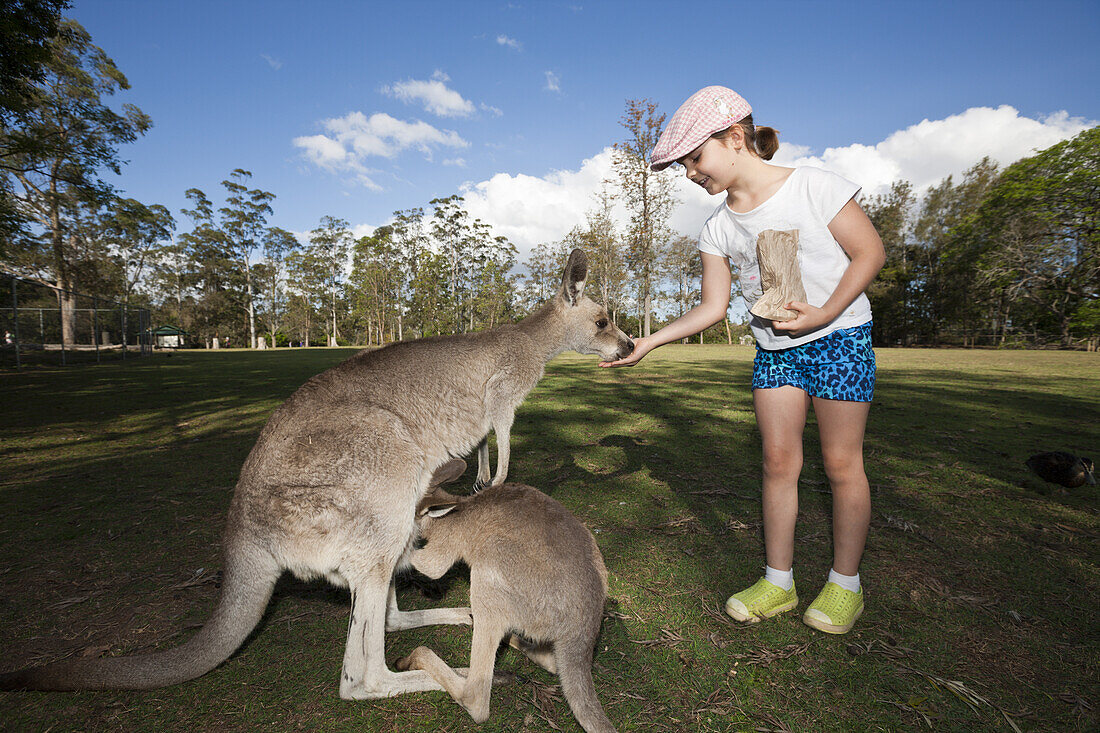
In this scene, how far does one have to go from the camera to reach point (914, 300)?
41938mm

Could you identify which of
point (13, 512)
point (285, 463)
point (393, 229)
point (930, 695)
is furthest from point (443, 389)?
point (393, 229)

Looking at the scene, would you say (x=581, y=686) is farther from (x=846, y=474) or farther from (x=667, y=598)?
(x=846, y=474)

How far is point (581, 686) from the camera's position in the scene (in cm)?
178

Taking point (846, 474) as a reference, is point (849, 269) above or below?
above

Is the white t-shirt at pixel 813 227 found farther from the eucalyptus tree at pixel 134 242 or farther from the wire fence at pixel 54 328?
the eucalyptus tree at pixel 134 242

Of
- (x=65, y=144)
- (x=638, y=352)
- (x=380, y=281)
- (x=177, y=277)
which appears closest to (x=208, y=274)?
(x=177, y=277)

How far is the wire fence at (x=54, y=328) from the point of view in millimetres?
15430

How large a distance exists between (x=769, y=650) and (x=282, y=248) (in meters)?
70.9

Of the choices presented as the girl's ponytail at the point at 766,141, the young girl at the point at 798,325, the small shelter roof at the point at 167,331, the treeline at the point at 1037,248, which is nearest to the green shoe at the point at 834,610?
the young girl at the point at 798,325

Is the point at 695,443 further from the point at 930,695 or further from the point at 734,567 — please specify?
the point at 930,695

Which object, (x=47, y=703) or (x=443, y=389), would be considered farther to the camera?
(x=443, y=389)

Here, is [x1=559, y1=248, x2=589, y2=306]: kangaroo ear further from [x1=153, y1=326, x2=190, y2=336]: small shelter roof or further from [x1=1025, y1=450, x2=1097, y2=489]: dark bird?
[x1=153, y1=326, x2=190, y2=336]: small shelter roof

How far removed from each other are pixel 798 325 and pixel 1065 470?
13.4ft

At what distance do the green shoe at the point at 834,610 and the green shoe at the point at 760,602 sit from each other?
0.11m
